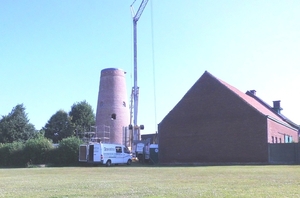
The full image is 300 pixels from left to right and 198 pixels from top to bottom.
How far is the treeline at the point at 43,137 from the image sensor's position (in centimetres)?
4081

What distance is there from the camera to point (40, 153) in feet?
137

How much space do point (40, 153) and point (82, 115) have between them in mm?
35297

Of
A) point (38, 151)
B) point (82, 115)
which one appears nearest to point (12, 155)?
point (38, 151)

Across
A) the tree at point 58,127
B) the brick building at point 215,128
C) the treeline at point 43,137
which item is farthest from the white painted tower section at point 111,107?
the tree at point 58,127

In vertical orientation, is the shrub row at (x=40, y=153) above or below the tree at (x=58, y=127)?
below

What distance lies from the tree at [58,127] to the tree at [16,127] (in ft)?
31.4

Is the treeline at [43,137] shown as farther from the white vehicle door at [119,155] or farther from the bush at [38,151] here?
the white vehicle door at [119,155]

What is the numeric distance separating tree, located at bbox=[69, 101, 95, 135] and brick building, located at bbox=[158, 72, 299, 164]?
126 feet

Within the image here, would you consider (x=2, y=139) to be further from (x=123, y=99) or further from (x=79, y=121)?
(x=123, y=99)

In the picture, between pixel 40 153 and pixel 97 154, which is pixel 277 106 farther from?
pixel 40 153

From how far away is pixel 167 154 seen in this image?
40.2 meters

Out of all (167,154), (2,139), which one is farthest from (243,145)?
(2,139)

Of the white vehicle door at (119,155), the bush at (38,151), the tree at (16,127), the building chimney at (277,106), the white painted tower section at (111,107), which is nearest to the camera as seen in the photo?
the white vehicle door at (119,155)

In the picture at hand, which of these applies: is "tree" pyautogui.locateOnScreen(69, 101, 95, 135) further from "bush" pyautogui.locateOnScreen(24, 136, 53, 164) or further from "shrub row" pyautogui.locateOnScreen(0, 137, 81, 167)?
"bush" pyautogui.locateOnScreen(24, 136, 53, 164)
